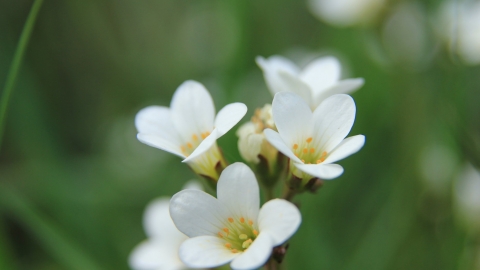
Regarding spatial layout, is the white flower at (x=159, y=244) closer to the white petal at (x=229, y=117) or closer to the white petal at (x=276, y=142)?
the white petal at (x=229, y=117)

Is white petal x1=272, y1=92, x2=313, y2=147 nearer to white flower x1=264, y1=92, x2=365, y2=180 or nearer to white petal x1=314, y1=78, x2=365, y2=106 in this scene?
white flower x1=264, y1=92, x2=365, y2=180

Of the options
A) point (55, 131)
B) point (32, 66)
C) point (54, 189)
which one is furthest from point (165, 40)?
point (54, 189)

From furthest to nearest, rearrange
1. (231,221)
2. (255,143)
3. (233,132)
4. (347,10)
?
(347,10), (233,132), (255,143), (231,221)

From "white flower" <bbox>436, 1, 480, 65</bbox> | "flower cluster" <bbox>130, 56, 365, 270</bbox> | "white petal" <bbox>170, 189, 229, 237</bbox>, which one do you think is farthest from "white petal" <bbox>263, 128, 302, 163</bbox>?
"white flower" <bbox>436, 1, 480, 65</bbox>

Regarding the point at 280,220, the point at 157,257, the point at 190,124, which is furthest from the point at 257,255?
the point at 157,257

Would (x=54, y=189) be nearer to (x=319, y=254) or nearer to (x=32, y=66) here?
(x=32, y=66)

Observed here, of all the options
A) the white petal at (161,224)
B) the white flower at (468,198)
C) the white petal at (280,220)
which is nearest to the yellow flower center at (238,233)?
the white petal at (280,220)

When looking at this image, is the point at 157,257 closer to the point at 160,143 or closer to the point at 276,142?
the point at 160,143
